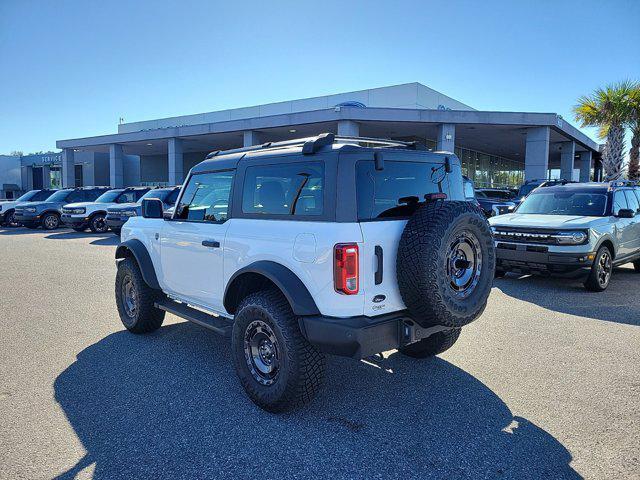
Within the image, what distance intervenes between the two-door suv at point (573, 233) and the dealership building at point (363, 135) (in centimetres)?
1367

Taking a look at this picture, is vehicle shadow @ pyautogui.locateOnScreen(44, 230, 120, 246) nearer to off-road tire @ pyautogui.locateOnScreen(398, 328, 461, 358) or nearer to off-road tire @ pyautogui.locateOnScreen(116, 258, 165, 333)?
off-road tire @ pyautogui.locateOnScreen(116, 258, 165, 333)

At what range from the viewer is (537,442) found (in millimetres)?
3314

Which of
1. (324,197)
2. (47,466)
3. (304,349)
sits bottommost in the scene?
(47,466)

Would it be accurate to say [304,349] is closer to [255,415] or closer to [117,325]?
[255,415]

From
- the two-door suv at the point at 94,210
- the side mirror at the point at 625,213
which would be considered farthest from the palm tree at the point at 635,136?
the two-door suv at the point at 94,210

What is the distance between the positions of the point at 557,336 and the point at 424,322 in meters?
2.96

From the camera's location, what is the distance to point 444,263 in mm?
3469

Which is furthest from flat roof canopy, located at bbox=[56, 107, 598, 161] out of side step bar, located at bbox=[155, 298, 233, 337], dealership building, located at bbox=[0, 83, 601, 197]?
side step bar, located at bbox=[155, 298, 233, 337]

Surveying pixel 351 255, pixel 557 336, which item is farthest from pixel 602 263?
pixel 351 255

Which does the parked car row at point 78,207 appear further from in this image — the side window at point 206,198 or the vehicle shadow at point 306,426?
the vehicle shadow at point 306,426

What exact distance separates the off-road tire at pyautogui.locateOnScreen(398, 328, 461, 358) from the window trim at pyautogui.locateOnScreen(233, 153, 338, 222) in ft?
5.94

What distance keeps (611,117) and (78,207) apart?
25.9 metres

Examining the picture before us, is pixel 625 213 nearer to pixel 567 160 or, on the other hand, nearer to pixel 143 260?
pixel 143 260

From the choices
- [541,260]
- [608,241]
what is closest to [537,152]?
[608,241]
